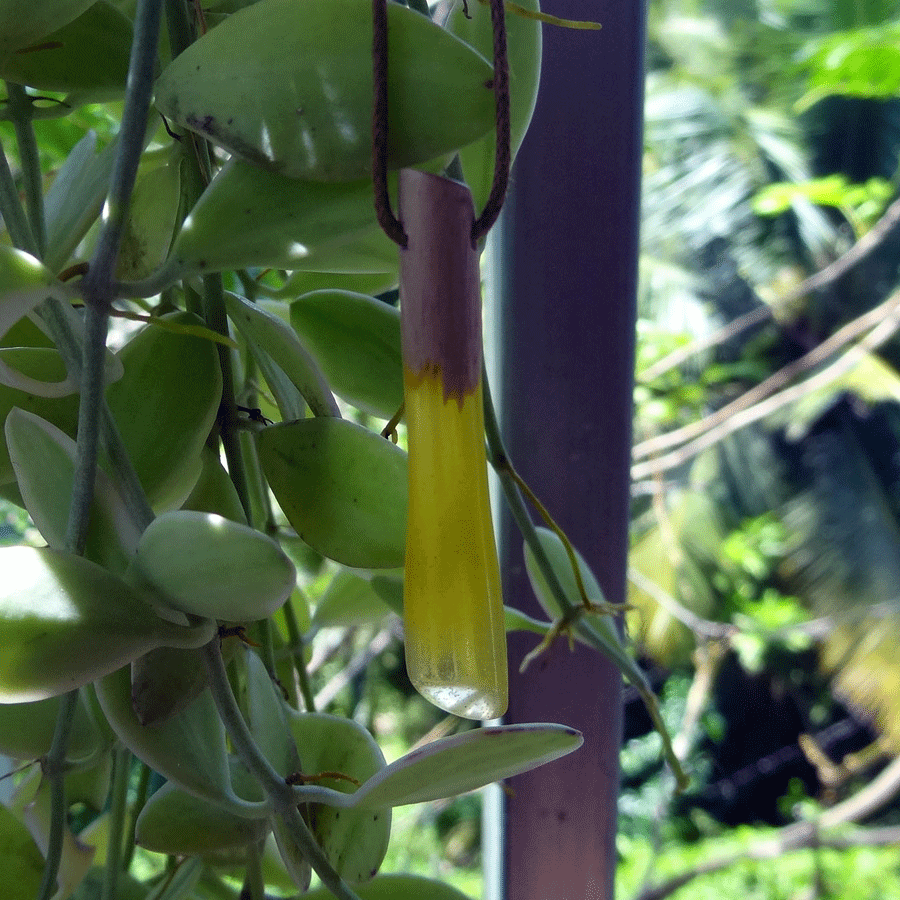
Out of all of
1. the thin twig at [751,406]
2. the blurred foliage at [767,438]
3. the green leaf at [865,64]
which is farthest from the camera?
the blurred foliage at [767,438]

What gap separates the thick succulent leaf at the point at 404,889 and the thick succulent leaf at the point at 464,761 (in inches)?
1.8

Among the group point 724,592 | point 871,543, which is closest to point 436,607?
point 724,592

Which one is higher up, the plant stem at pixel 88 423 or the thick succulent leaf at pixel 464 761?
the plant stem at pixel 88 423

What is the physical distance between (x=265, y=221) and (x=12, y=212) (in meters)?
0.05

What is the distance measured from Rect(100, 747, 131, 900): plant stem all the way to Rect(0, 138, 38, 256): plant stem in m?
0.10

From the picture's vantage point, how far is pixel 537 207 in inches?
9.3

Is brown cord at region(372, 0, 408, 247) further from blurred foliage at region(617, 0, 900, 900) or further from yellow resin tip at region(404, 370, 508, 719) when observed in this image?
blurred foliage at region(617, 0, 900, 900)

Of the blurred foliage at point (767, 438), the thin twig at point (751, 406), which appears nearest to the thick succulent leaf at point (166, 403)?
the thin twig at point (751, 406)

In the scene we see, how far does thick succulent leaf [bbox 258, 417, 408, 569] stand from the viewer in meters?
0.14

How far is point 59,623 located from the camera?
0.37 ft

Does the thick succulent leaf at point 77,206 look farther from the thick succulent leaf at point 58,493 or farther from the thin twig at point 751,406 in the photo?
the thin twig at point 751,406

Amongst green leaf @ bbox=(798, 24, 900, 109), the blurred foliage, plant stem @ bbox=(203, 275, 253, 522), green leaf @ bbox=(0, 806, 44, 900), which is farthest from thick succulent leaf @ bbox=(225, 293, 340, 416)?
the blurred foliage

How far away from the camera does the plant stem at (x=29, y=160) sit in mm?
159

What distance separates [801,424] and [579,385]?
4092 millimetres
